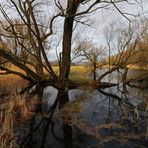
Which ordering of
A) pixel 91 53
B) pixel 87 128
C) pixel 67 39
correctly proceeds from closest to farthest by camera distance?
pixel 87 128 < pixel 67 39 < pixel 91 53

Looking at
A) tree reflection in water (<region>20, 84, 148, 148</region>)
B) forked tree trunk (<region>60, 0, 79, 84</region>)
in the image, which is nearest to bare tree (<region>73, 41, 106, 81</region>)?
forked tree trunk (<region>60, 0, 79, 84</region>)

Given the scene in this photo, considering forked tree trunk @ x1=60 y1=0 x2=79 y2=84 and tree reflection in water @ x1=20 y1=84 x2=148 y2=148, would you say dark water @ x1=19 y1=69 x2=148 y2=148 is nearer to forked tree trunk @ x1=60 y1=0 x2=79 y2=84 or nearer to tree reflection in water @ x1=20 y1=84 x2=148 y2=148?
tree reflection in water @ x1=20 y1=84 x2=148 y2=148

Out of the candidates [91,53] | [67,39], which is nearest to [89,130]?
[67,39]

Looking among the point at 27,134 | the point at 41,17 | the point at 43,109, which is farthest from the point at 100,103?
the point at 41,17

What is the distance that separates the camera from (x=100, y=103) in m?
14.1

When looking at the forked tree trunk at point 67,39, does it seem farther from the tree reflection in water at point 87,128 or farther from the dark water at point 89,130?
the dark water at point 89,130

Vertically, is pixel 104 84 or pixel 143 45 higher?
pixel 143 45

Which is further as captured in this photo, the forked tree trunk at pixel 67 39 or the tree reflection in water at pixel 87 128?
the forked tree trunk at pixel 67 39

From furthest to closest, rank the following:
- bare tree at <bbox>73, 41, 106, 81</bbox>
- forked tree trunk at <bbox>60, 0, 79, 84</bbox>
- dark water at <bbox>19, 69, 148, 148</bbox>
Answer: bare tree at <bbox>73, 41, 106, 81</bbox>, forked tree trunk at <bbox>60, 0, 79, 84</bbox>, dark water at <bbox>19, 69, 148, 148</bbox>

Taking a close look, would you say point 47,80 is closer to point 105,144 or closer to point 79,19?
point 79,19

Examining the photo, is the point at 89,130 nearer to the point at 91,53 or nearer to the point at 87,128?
the point at 87,128

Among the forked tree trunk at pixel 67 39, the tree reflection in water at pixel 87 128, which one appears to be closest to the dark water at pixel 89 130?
the tree reflection in water at pixel 87 128

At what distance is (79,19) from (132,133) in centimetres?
1231

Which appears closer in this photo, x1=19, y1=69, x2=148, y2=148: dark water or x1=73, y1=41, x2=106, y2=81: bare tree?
x1=19, y1=69, x2=148, y2=148: dark water
